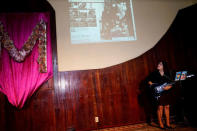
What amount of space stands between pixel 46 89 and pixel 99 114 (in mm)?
1240

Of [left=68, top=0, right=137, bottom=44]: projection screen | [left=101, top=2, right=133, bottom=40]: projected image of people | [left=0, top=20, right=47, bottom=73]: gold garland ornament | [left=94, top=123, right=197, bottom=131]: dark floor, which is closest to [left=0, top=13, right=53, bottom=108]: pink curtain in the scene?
[left=0, top=20, right=47, bottom=73]: gold garland ornament

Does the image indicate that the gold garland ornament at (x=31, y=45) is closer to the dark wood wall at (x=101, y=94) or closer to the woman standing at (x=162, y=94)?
the dark wood wall at (x=101, y=94)

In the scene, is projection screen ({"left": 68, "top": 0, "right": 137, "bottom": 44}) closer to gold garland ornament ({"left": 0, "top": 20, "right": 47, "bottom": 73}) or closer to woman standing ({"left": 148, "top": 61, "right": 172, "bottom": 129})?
gold garland ornament ({"left": 0, "top": 20, "right": 47, "bottom": 73})

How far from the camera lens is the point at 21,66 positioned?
2779 millimetres

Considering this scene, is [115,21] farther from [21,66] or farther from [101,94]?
[21,66]

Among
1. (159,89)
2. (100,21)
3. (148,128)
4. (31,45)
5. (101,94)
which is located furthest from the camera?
(100,21)

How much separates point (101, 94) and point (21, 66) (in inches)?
69.6

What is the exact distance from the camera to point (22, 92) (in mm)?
2676

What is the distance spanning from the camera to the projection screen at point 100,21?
10.0ft

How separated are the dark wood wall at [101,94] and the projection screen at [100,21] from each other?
1.68 feet

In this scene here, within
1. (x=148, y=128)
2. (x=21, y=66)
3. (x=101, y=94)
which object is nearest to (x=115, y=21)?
(x=101, y=94)

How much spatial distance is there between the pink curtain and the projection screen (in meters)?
0.62

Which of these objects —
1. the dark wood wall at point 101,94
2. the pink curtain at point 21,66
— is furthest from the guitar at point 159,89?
the pink curtain at point 21,66


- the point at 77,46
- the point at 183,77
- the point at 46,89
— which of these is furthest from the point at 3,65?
the point at 183,77
